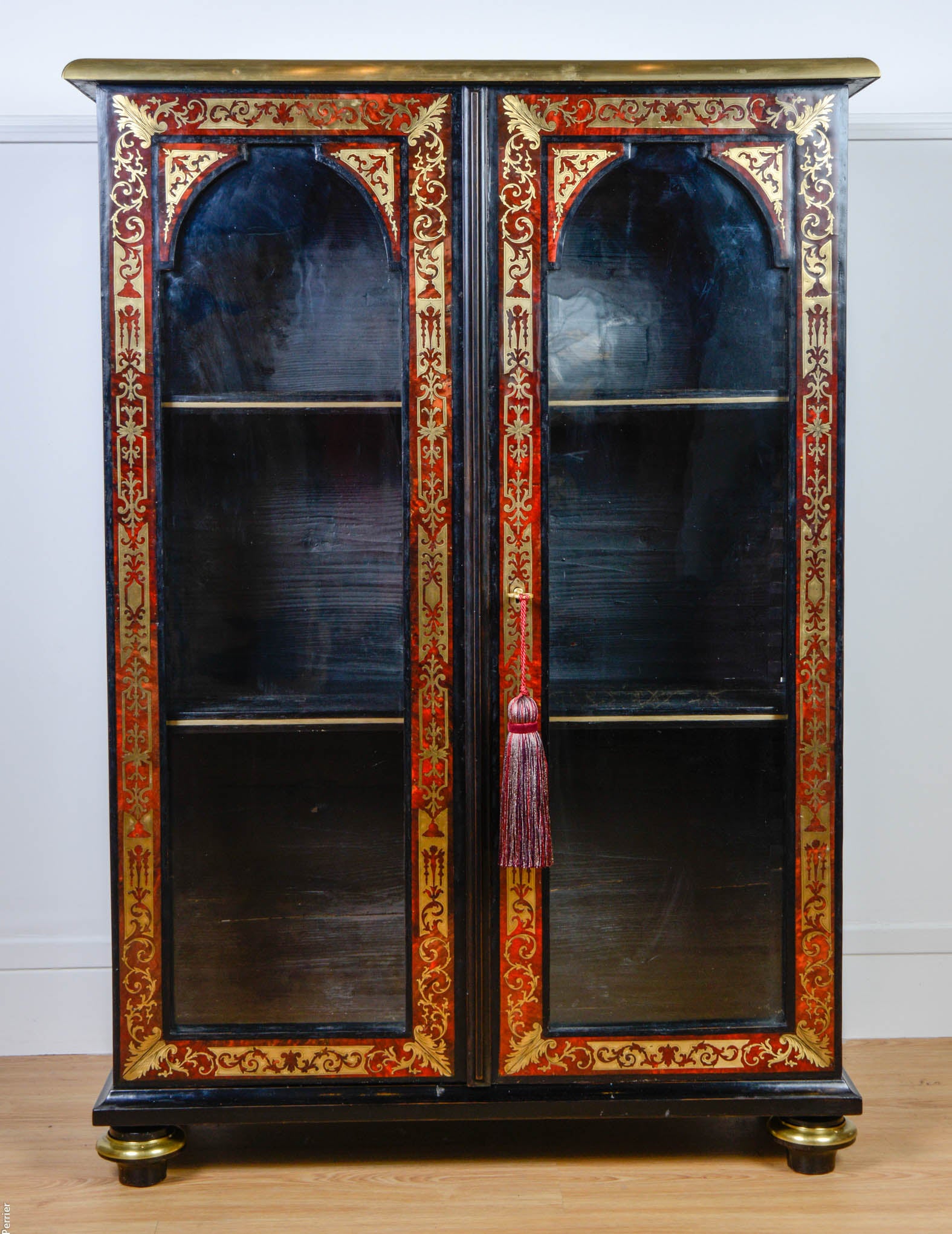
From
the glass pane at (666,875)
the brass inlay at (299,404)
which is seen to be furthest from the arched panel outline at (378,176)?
the glass pane at (666,875)

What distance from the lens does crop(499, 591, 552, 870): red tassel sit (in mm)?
2000

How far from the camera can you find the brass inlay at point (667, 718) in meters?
2.08

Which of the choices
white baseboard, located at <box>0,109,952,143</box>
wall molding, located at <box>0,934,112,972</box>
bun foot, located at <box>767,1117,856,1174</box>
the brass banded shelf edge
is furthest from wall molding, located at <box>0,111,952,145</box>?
bun foot, located at <box>767,1117,856,1174</box>

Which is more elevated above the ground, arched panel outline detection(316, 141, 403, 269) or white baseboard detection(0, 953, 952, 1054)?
arched panel outline detection(316, 141, 403, 269)

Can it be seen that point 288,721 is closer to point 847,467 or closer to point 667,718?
point 667,718

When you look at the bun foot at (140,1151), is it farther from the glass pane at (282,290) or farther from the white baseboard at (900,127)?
the white baseboard at (900,127)

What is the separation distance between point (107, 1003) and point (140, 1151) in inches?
25.1

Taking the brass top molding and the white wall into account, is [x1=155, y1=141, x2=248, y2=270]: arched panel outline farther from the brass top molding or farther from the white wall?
the white wall

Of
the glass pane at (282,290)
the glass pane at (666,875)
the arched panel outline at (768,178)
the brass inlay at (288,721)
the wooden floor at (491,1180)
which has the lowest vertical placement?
the wooden floor at (491,1180)

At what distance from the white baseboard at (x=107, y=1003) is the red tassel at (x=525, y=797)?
1.14 metres

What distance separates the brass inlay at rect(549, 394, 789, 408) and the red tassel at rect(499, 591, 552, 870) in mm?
562

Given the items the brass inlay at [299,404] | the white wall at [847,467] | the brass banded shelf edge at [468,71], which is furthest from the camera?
the white wall at [847,467]

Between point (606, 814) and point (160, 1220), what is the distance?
109 centimetres

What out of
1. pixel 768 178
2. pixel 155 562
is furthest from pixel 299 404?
pixel 768 178
